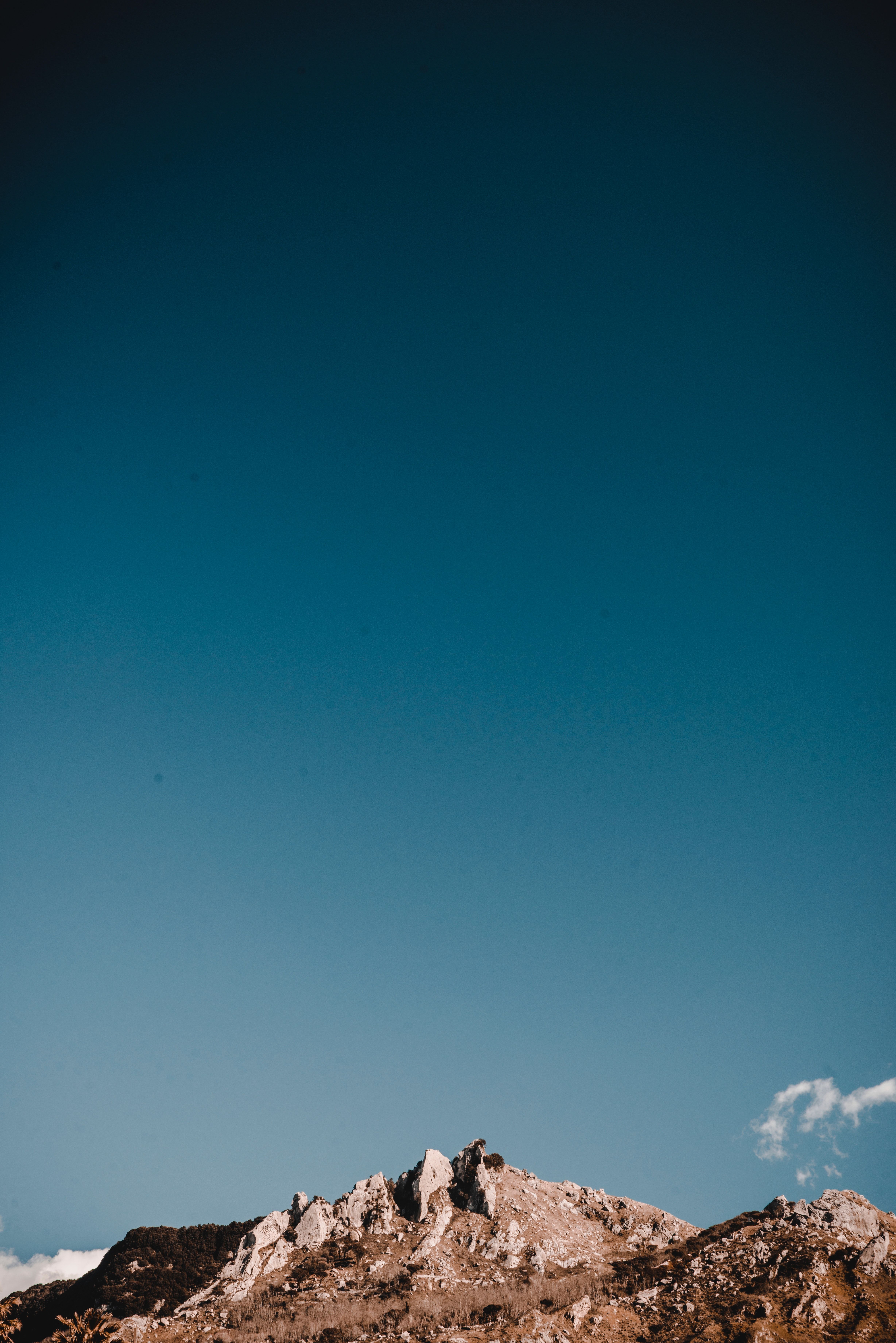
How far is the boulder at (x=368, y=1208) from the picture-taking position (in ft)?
214

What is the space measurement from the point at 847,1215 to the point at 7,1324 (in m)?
65.2

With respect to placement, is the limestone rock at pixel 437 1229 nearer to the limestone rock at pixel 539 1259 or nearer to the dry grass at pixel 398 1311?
the dry grass at pixel 398 1311

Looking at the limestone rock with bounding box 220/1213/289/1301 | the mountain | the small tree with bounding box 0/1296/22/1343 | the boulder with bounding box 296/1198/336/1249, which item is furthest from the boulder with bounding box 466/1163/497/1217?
the small tree with bounding box 0/1296/22/1343

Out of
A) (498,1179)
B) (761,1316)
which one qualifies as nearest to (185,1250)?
(498,1179)

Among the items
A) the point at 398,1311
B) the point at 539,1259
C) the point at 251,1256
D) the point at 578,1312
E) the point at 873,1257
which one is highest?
the point at 873,1257

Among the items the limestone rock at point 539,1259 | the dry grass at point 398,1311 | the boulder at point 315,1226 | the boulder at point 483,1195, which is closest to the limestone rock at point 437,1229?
the boulder at point 483,1195

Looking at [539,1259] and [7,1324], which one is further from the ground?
[539,1259]

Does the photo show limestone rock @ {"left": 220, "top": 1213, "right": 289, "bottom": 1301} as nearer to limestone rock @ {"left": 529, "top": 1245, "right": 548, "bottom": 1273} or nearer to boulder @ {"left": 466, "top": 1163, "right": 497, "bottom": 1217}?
boulder @ {"left": 466, "top": 1163, "right": 497, "bottom": 1217}

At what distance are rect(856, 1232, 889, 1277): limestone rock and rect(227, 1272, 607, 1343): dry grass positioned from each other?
1668 cm

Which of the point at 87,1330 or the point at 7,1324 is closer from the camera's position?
the point at 87,1330

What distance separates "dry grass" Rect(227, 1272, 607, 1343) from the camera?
156 ft

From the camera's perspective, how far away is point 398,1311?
50.2 metres

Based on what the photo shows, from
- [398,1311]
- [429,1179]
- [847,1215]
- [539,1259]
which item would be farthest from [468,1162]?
[847,1215]

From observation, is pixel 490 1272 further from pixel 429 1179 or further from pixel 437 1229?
pixel 429 1179
